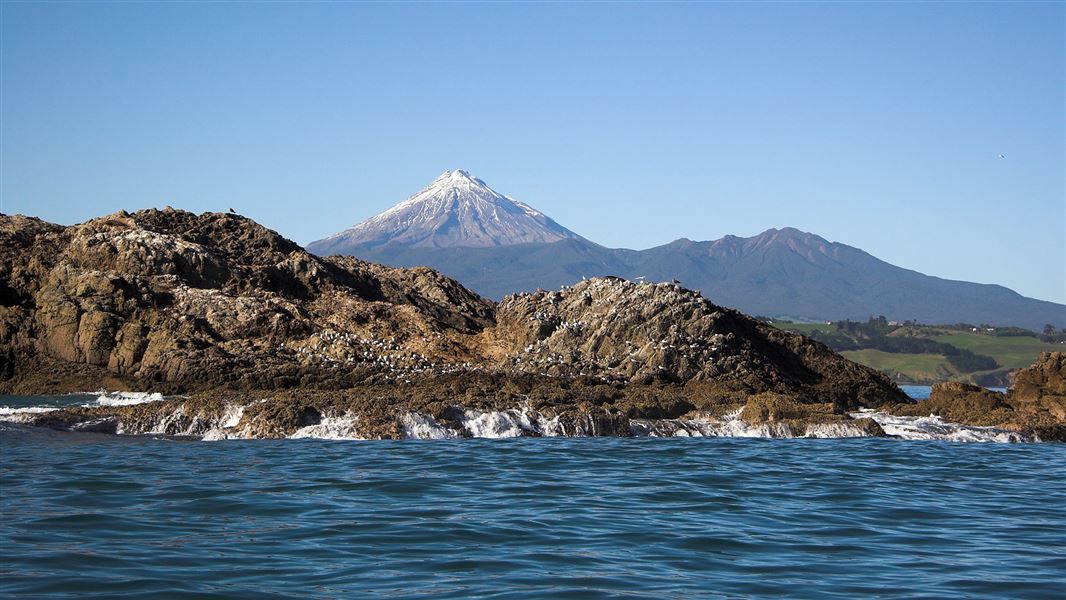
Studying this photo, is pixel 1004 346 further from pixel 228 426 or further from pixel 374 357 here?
pixel 228 426

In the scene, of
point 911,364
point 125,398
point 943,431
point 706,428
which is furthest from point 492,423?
point 911,364

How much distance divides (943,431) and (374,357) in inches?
691

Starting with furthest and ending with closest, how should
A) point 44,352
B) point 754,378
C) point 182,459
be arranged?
point 44,352 < point 754,378 < point 182,459

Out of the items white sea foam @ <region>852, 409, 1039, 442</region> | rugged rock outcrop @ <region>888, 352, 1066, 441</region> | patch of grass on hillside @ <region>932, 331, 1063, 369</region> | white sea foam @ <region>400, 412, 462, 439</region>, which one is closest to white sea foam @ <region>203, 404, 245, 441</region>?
white sea foam @ <region>400, 412, 462, 439</region>

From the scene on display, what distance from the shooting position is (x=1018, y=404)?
111ft

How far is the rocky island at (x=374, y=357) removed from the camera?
95.3 ft

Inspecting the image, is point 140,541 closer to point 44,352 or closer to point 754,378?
point 754,378

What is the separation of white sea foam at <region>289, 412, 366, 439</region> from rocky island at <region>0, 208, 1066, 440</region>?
56 mm

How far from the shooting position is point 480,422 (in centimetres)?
2881

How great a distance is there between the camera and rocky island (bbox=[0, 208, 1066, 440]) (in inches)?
1144

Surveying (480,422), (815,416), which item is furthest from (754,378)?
(480,422)

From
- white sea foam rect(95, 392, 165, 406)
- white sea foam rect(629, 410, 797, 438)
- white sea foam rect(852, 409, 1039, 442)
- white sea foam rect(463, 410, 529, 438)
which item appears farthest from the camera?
white sea foam rect(95, 392, 165, 406)

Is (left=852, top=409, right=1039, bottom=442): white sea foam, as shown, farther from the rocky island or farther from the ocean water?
the ocean water

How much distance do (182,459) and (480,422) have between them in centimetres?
807
